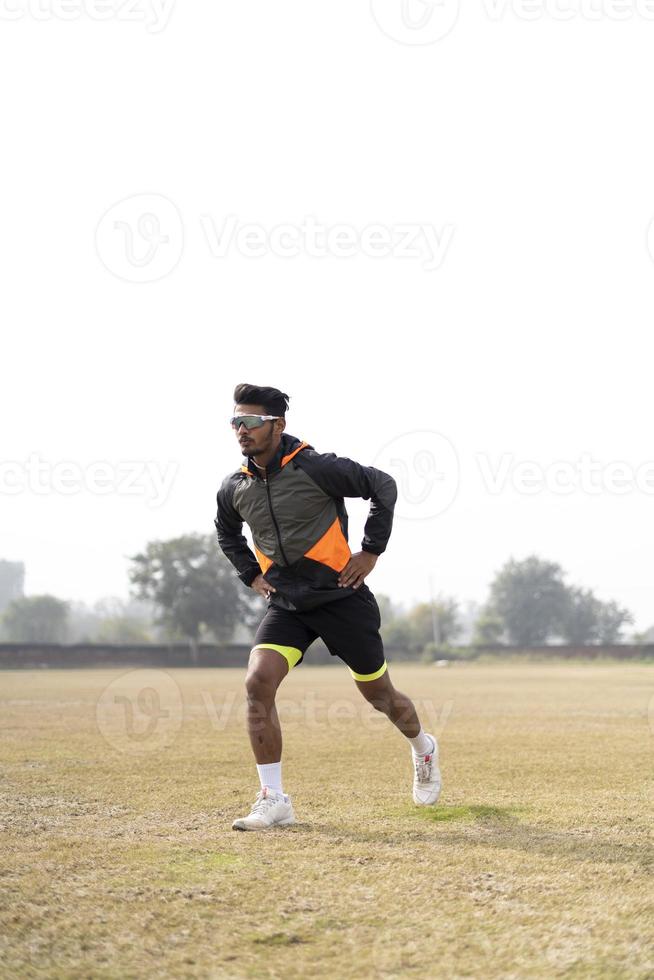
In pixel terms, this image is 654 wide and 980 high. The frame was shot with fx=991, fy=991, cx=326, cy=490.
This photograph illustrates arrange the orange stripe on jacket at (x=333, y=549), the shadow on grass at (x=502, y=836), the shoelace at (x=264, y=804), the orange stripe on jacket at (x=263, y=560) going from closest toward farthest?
the shadow on grass at (x=502, y=836) → the shoelace at (x=264, y=804) → the orange stripe on jacket at (x=333, y=549) → the orange stripe on jacket at (x=263, y=560)

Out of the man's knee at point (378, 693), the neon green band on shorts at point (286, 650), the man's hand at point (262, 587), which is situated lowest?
the man's knee at point (378, 693)

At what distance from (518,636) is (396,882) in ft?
420

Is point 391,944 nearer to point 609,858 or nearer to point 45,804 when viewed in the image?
point 609,858

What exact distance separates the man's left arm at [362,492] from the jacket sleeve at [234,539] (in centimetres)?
65

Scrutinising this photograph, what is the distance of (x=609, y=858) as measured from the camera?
4250 millimetres

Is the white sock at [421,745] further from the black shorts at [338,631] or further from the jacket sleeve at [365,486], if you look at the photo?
the jacket sleeve at [365,486]

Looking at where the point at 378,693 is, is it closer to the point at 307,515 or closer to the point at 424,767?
the point at 424,767

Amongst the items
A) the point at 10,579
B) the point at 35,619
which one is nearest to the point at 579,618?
the point at 35,619

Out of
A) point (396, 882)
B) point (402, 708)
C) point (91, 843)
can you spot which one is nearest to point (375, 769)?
point (402, 708)

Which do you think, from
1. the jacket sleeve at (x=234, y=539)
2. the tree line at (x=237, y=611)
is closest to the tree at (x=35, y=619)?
the tree line at (x=237, y=611)

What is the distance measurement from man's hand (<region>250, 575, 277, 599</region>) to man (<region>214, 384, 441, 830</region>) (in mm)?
11

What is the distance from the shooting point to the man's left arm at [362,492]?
5.49 m

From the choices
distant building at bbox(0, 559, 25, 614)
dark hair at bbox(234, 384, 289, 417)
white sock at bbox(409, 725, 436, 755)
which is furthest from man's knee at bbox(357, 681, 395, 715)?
distant building at bbox(0, 559, 25, 614)

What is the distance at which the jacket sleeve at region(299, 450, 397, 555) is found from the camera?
549 cm
